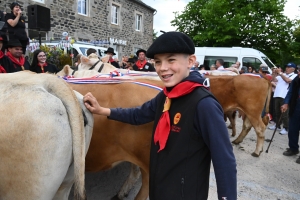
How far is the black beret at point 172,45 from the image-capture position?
1.52m

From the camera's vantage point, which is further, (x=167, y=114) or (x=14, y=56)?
(x=14, y=56)

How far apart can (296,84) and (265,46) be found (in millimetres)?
20012

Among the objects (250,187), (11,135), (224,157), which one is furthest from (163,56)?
(250,187)

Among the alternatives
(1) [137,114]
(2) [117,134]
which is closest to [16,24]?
(2) [117,134]

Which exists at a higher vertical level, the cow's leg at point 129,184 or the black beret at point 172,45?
the black beret at point 172,45

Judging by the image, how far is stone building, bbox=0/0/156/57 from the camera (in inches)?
559

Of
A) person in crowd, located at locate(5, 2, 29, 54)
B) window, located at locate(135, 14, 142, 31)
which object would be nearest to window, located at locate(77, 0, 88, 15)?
window, located at locate(135, 14, 142, 31)

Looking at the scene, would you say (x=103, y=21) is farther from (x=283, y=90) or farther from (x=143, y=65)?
(x=283, y=90)

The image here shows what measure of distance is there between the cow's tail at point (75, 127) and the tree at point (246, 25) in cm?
2183

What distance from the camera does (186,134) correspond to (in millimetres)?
1524

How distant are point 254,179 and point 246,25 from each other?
2108cm

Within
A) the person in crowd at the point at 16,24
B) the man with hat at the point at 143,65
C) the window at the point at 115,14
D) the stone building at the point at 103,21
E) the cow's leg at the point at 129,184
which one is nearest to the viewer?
the cow's leg at the point at 129,184

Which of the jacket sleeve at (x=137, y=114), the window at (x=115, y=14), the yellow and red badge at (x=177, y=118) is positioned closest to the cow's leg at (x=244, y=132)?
the jacket sleeve at (x=137, y=114)

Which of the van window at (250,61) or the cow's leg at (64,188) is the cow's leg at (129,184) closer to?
the cow's leg at (64,188)
